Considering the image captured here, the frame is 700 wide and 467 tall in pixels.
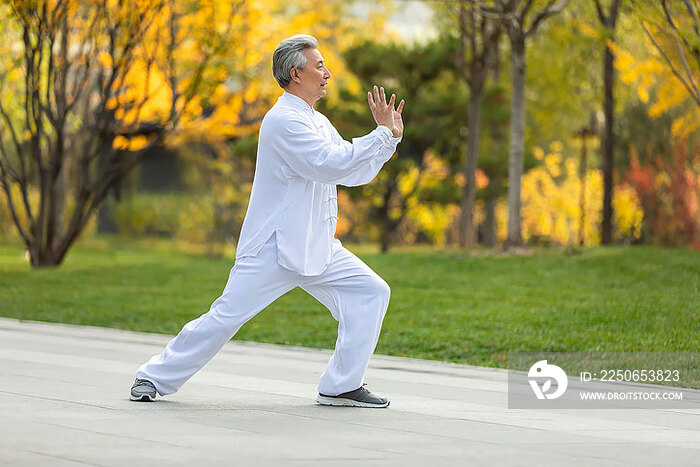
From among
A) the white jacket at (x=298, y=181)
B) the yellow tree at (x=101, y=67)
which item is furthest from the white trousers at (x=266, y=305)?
the yellow tree at (x=101, y=67)

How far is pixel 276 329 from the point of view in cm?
1213

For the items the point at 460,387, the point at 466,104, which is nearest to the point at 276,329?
the point at 460,387

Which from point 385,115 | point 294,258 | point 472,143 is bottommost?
point 294,258

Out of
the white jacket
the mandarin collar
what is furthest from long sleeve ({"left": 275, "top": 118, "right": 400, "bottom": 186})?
the mandarin collar

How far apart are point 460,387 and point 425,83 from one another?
62.5ft

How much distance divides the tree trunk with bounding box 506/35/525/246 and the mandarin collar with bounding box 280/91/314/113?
37.9ft

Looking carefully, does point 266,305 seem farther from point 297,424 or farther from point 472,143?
point 472,143

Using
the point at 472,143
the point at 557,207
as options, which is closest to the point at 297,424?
the point at 472,143

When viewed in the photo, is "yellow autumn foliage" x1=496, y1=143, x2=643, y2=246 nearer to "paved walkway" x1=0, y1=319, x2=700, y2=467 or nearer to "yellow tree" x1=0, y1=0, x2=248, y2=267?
"yellow tree" x1=0, y1=0, x2=248, y2=267

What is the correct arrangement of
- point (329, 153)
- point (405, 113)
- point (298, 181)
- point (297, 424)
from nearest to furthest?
1. point (297, 424)
2. point (329, 153)
3. point (298, 181)
4. point (405, 113)

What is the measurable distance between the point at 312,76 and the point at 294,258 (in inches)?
41.1

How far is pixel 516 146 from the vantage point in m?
18.4

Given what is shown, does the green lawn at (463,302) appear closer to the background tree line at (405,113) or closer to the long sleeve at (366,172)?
the background tree line at (405,113)

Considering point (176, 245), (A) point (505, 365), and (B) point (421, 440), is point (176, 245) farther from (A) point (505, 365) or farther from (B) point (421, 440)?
(B) point (421, 440)
